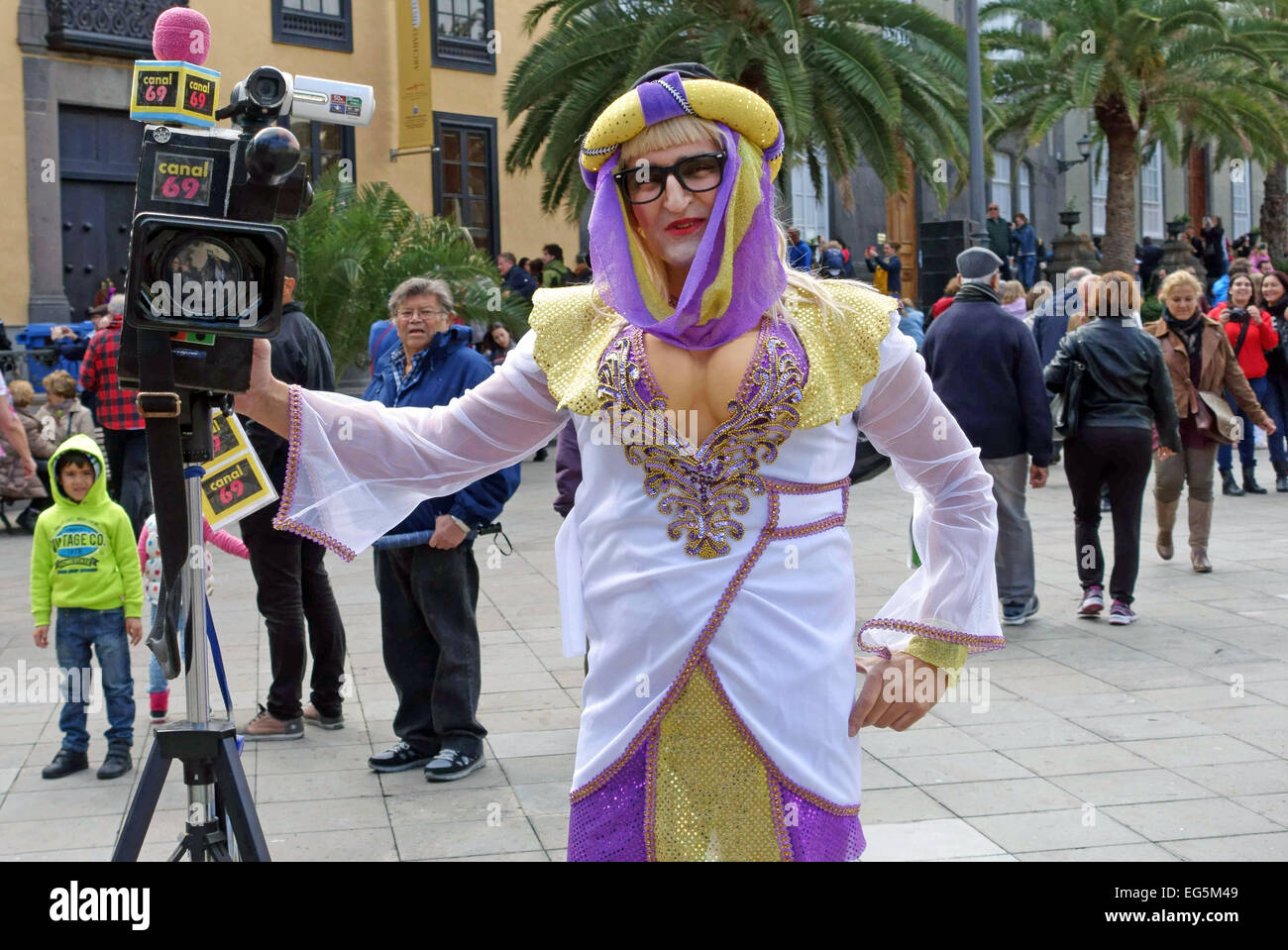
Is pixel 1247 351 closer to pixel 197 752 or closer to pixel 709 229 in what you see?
pixel 709 229

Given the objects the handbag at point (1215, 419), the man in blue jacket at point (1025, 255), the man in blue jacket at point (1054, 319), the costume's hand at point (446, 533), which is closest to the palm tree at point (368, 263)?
the man in blue jacket at point (1054, 319)

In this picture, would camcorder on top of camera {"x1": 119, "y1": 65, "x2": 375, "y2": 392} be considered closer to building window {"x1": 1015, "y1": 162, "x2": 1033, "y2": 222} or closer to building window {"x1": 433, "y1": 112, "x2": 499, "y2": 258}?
building window {"x1": 433, "y1": 112, "x2": 499, "y2": 258}

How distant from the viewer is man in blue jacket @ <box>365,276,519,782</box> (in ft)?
18.2

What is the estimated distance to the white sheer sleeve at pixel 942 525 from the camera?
268 centimetres

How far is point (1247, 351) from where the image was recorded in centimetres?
1256

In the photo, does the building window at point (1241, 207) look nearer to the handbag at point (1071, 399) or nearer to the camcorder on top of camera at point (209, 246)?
the handbag at point (1071, 399)

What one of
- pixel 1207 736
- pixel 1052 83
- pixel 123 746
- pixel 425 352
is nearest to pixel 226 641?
pixel 123 746

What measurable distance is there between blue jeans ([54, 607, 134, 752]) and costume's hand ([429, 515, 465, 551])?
1370 millimetres

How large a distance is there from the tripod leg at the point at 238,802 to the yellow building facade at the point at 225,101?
570 inches

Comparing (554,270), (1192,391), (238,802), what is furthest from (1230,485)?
(238,802)

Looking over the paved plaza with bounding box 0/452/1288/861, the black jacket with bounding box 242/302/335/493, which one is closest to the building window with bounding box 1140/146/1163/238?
the paved plaza with bounding box 0/452/1288/861

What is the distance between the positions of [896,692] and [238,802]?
115 cm
